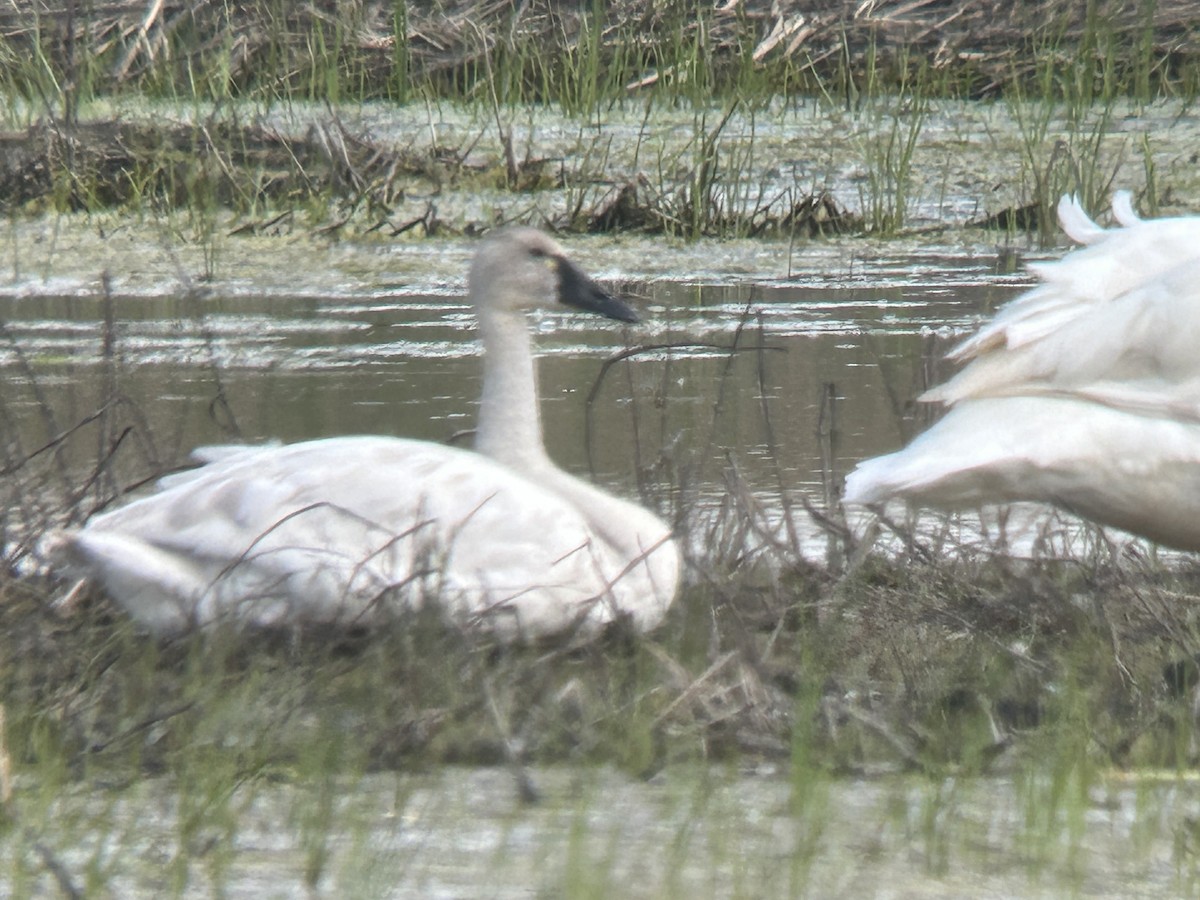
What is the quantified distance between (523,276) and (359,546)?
1.03m

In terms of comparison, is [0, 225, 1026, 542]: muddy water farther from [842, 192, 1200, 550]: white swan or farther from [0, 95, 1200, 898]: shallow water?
[842, 192, 1200, 550]: white swan

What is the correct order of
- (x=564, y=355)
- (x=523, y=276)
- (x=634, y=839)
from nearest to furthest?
(x=634, y=839), (x=523, y=276), (x=564, y=355)

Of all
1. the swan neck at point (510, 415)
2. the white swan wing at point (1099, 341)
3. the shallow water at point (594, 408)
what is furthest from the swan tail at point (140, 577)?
the white swan wing at point (1099, 341)

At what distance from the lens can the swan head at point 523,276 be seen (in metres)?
4.03

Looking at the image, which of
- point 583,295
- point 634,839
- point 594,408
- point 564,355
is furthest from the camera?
point 564,355

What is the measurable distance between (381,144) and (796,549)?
563 cm

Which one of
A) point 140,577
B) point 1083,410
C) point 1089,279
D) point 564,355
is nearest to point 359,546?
point 140,577

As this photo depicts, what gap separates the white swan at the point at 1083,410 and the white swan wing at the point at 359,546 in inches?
17.8

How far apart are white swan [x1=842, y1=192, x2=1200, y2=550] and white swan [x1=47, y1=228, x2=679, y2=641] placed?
422 mm

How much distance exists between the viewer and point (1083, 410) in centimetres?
336

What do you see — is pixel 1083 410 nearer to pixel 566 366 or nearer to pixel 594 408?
pixel 594 408

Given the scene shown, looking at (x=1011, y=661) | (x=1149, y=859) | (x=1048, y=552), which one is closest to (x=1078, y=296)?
(x=1048, y=552)

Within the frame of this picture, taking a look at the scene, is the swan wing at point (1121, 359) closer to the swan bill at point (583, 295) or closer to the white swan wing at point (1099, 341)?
the white swan wing at point (1099, 341)

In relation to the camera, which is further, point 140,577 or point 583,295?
point 583,295
